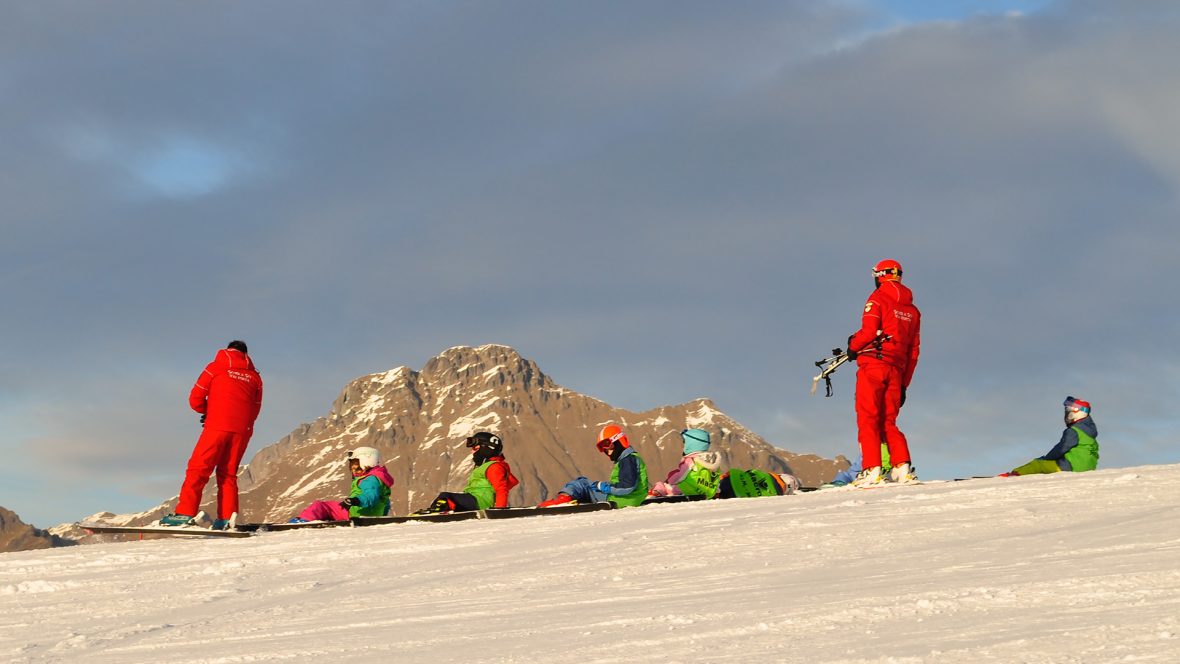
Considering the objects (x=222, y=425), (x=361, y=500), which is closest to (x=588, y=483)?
(x=361, y=500)

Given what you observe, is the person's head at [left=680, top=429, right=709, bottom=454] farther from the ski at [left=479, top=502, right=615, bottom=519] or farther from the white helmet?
the white helmet

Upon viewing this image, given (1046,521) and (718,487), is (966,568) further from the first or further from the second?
(718,487)

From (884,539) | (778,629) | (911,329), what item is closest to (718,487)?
(911,329)

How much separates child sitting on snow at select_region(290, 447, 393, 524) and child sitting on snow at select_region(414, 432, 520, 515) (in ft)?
1.68

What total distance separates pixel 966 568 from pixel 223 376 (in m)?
10.0

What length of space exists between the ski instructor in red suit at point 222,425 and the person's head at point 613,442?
13.2 ft

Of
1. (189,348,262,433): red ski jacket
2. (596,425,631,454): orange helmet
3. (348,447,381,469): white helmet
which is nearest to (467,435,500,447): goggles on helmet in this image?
(348,447,381,469): white helmet

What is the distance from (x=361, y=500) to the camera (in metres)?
14.2

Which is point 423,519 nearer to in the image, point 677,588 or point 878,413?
point 878,413

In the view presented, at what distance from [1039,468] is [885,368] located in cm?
310

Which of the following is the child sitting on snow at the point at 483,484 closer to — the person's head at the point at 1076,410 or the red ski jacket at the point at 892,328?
the red ski jacket at the point at 892,328

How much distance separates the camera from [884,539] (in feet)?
26.0

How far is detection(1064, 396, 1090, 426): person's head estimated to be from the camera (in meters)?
15.4

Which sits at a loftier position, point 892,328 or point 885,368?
point 892,328
